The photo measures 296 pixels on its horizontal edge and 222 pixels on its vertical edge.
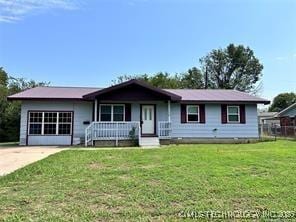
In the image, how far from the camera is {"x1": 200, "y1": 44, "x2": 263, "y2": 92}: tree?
161 feet

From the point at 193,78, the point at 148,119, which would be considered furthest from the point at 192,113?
the point at 193,78

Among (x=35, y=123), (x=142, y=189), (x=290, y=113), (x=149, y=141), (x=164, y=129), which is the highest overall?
(x=290, y=113)

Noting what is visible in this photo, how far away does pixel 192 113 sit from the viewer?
20.1 metres

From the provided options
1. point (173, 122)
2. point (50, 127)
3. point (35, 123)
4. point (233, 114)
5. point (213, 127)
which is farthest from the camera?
point (233, 114)

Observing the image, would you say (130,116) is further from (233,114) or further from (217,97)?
(233,114)

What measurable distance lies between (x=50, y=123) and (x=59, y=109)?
39.6 inches

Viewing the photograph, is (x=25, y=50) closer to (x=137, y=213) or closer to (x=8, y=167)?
(x=8, y=167)

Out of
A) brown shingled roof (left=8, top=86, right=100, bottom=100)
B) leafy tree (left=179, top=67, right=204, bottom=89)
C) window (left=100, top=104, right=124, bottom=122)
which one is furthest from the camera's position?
leafy tree (left=179, top=67, right=204, bottom=89)

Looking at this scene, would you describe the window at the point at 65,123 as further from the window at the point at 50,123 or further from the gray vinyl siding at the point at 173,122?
the gray vinyl siding at the point at 173,122

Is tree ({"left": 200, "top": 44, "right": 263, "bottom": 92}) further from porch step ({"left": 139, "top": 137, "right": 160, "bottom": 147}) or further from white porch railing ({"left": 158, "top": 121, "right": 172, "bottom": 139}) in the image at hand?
porch step ({"left": 139, "top": 137, "right": 160, "bottom": 147})

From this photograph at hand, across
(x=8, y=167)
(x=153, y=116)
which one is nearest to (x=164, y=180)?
(x=8, y=167)

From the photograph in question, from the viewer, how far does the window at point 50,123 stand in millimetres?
18531

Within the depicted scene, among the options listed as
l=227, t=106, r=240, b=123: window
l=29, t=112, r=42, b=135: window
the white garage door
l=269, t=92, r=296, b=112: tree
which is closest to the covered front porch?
the white garage door

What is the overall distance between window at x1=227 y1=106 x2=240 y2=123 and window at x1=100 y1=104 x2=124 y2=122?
7.03m
